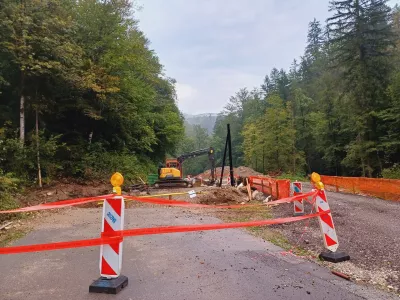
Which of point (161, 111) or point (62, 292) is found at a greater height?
point (161, 111)

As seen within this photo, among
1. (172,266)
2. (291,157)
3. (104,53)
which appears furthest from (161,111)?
(172,266)

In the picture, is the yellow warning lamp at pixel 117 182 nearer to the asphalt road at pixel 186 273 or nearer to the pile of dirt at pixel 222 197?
the asphalt road at pixel 186 273

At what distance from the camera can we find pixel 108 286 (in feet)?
14.0

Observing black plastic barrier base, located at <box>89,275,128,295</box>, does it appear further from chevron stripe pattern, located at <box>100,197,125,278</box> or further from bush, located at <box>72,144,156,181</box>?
bush, located at <box>72,144,156,181</box>

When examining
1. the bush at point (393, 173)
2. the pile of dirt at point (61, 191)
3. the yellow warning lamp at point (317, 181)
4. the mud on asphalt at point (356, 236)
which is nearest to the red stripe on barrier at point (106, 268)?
the mud on asphalt at point (356, 236)

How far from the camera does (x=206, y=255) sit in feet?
19.9

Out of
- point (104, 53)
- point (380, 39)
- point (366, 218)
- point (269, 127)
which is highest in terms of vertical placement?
point (380, 39)

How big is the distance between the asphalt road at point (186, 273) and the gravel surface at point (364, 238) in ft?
2.11

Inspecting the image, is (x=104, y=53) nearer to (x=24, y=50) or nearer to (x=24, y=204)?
(x=24, y=50)

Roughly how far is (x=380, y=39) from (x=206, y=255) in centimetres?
2970

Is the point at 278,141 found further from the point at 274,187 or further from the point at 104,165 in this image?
the point at 274,187

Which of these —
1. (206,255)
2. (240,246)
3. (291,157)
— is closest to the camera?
(206,255)

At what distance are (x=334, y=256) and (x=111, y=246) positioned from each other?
3778 millimetres

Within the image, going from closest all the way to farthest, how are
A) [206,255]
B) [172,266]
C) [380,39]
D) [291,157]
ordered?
1. [172,266]
2. [206,255]
3. [380,39]
4. [291,157]
